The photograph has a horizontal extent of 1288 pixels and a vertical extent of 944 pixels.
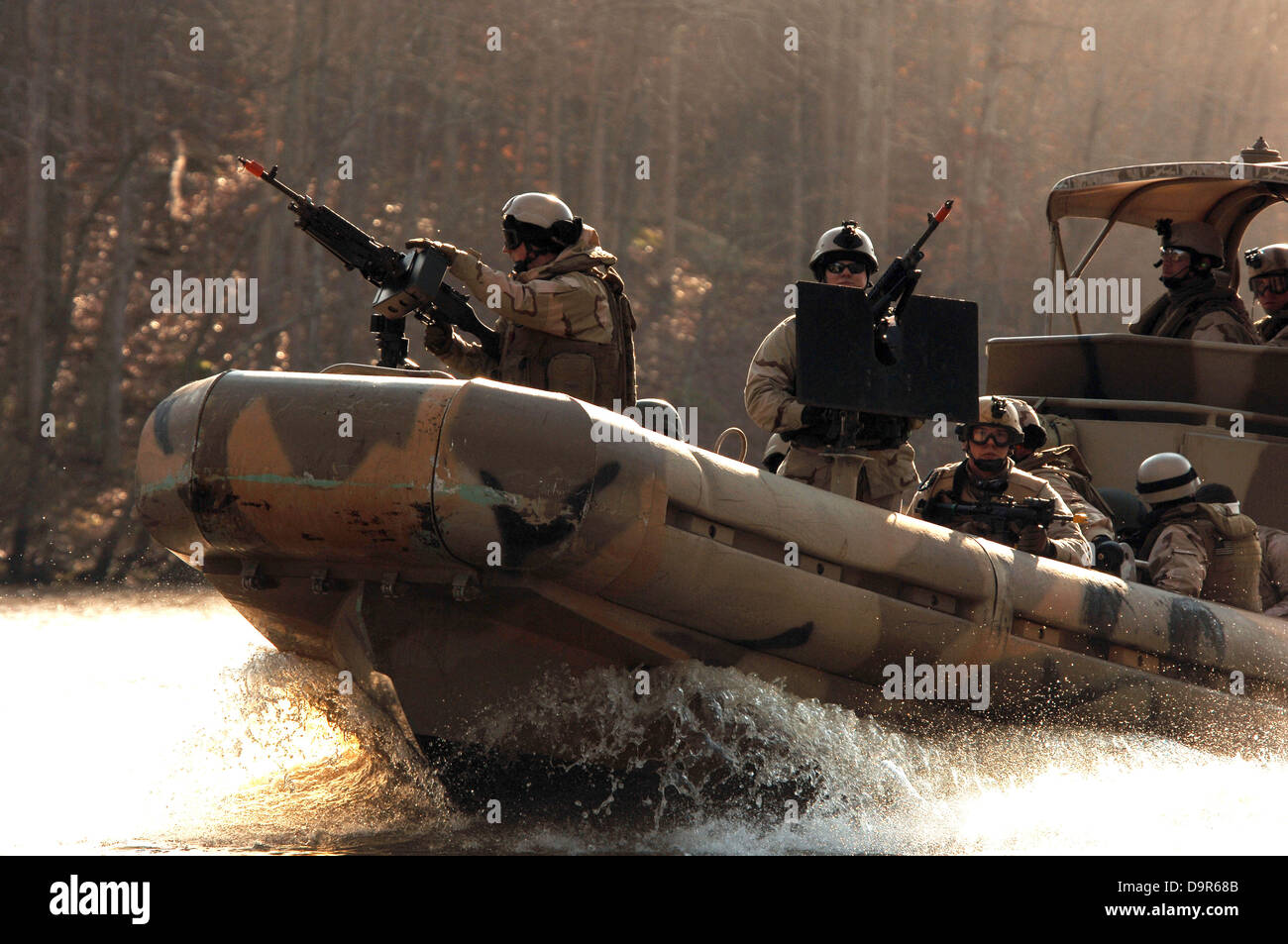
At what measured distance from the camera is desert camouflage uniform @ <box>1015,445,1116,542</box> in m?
6.00

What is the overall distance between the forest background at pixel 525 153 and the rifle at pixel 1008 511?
10.5m

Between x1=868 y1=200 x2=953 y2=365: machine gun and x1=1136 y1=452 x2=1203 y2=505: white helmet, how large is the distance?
1.57m

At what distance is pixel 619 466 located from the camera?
4223 mm

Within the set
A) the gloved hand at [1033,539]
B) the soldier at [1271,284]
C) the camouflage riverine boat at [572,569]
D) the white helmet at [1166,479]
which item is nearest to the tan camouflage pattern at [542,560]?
the camouflage riverine boat at [572,569]

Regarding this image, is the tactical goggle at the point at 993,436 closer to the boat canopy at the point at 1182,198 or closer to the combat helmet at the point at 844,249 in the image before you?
the combat helmet at the point at 844,249

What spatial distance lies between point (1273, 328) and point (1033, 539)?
282 centimetres

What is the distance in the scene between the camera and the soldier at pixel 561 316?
5.01 metres

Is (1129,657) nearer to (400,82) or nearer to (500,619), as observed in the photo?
(500,619)

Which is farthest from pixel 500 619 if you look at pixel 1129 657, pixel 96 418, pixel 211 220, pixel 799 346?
pixel 211 220

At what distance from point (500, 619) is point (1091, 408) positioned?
3399 millimetres

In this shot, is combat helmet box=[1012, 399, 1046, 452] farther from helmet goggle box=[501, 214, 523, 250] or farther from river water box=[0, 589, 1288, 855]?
helmet goggle box=[501, 214, 523, 250]

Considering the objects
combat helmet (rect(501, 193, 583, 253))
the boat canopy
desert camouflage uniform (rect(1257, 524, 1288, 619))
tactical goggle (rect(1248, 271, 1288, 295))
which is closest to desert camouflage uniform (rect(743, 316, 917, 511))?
combat helmet (rect(501, 193, 583, 253))
